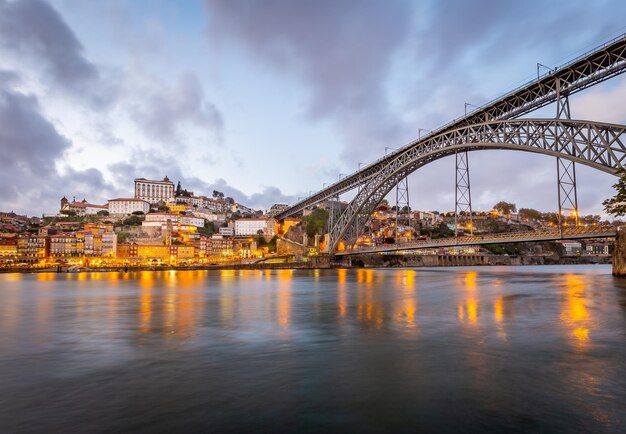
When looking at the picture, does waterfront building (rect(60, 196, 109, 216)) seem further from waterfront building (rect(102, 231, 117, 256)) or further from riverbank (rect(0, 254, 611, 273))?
riverbank (rect(0, 254, 611, 273))

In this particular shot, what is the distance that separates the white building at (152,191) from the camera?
528ft

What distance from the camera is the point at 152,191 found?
162500 mm

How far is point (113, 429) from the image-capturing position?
5043 mm

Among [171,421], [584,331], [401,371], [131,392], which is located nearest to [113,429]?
[171,421]

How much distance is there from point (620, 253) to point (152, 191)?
6140 inches

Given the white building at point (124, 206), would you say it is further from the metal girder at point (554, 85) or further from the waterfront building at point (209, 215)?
the metal girder at point (554, 85)

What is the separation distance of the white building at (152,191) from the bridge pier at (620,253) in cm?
14991

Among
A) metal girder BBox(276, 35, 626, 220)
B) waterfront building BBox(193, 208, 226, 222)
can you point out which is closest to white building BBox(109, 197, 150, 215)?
waterfront building BBox(193, 208, 226, 222)

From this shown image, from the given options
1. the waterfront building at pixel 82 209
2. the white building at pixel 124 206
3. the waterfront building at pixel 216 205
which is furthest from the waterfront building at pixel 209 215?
the waterfront building at pixel 82 209

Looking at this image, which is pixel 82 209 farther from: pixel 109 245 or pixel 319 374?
pixel 319 374

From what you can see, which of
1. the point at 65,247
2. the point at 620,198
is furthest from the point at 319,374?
the point at 65,247

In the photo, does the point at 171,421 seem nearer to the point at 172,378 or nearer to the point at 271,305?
the point at 172,378

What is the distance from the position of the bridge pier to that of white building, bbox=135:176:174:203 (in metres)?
150

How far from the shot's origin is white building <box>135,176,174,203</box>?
161000 millimetres
